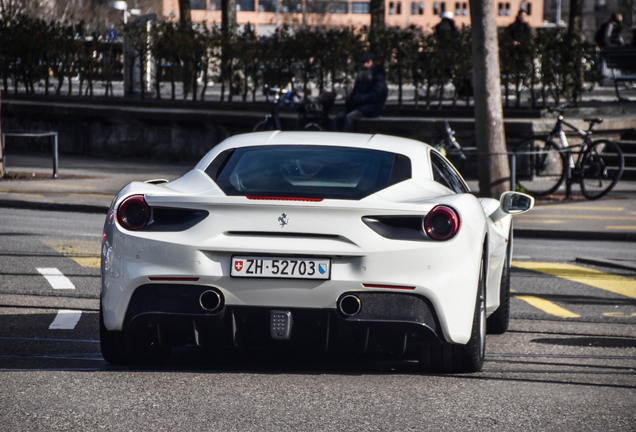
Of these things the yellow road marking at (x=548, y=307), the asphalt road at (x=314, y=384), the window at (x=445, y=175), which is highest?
the window at (x=445, y=175)

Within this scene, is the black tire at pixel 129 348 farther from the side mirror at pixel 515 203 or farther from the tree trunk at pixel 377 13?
the tree trunk at pixel 377 13

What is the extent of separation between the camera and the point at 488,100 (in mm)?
15508

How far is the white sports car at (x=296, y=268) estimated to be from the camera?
5047 millimetres

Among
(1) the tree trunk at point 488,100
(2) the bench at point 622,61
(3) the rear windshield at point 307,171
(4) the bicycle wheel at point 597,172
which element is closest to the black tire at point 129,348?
(3) the rear windshield at point 307,171

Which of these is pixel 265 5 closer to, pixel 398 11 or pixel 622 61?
pixel 398 11

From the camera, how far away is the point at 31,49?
26031mm

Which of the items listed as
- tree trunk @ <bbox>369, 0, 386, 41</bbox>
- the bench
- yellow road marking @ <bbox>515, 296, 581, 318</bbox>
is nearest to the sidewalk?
yellow road marking @ <bbox>515, 296, 581, 318</bbox>

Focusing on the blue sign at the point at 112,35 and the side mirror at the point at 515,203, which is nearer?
the side mirror at the point at 515,203

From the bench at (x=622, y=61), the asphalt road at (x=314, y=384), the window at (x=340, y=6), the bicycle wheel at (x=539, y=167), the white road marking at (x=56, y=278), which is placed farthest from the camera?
the window at (x=340, y=6)

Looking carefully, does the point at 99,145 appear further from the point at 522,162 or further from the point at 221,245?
the point at 221,245

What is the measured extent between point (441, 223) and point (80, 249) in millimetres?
6608

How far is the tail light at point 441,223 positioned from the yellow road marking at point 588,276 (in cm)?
415

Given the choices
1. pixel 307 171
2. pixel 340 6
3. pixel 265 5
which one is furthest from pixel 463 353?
pixel 340 6

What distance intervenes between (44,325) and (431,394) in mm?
2886
